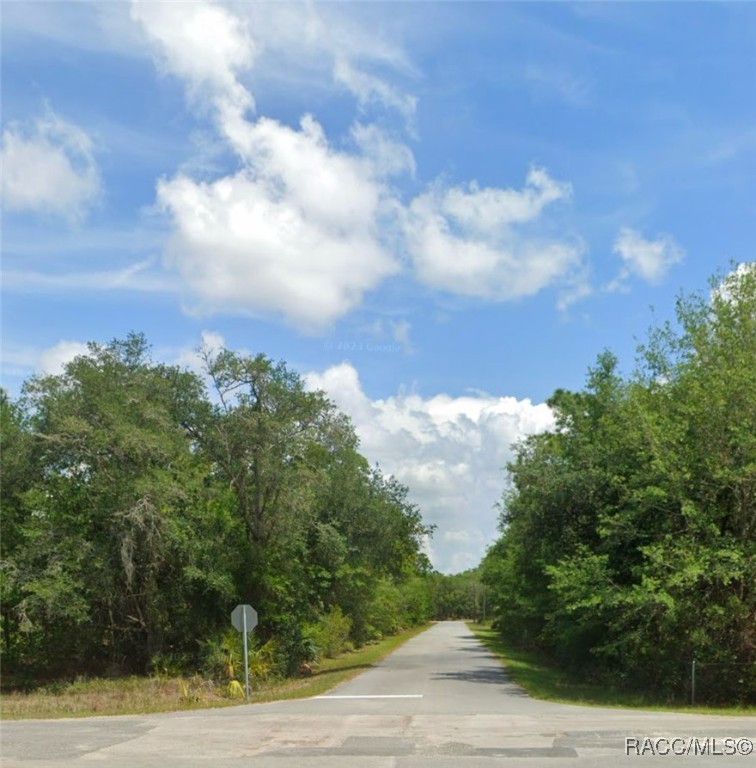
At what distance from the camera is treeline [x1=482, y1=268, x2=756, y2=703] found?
22609 millimetres

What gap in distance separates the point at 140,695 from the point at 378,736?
575 inches

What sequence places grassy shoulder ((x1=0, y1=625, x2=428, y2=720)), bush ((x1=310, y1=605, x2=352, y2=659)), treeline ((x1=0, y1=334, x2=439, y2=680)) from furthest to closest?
1. bush ((x1=310, y1=605, x2=352, y2=659))
2. treeline ((x1=0, y1=334, x2=439, y2=680))
3. grassy shoulder ((x1=0, y1=625, x2=428, y2=720))

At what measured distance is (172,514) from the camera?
100ft

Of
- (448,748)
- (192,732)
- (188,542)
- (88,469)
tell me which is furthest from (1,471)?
(448,748)

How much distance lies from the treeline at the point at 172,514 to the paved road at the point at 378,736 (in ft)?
32.3

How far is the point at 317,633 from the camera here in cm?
3553

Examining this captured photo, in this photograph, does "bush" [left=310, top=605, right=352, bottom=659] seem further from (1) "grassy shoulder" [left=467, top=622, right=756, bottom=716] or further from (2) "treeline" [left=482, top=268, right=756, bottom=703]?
(2) "treeline" [left=482, top=268, right=756, bottom=703]

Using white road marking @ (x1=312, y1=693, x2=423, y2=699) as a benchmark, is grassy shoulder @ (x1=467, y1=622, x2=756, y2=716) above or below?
below

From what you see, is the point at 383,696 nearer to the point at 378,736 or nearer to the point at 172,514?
the point at 378,736

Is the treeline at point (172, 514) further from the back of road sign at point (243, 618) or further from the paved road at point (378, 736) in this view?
the paved road at point (378, 736)

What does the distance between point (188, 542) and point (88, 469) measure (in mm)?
4616

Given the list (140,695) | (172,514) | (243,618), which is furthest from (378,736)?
(172,514)

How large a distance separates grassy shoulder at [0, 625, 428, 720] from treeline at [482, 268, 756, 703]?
9.17 metres

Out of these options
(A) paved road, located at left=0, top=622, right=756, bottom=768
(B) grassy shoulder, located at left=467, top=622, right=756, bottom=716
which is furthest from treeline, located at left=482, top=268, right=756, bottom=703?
(A) paved road, located at left=0, top=622, right=756, bottom=768
